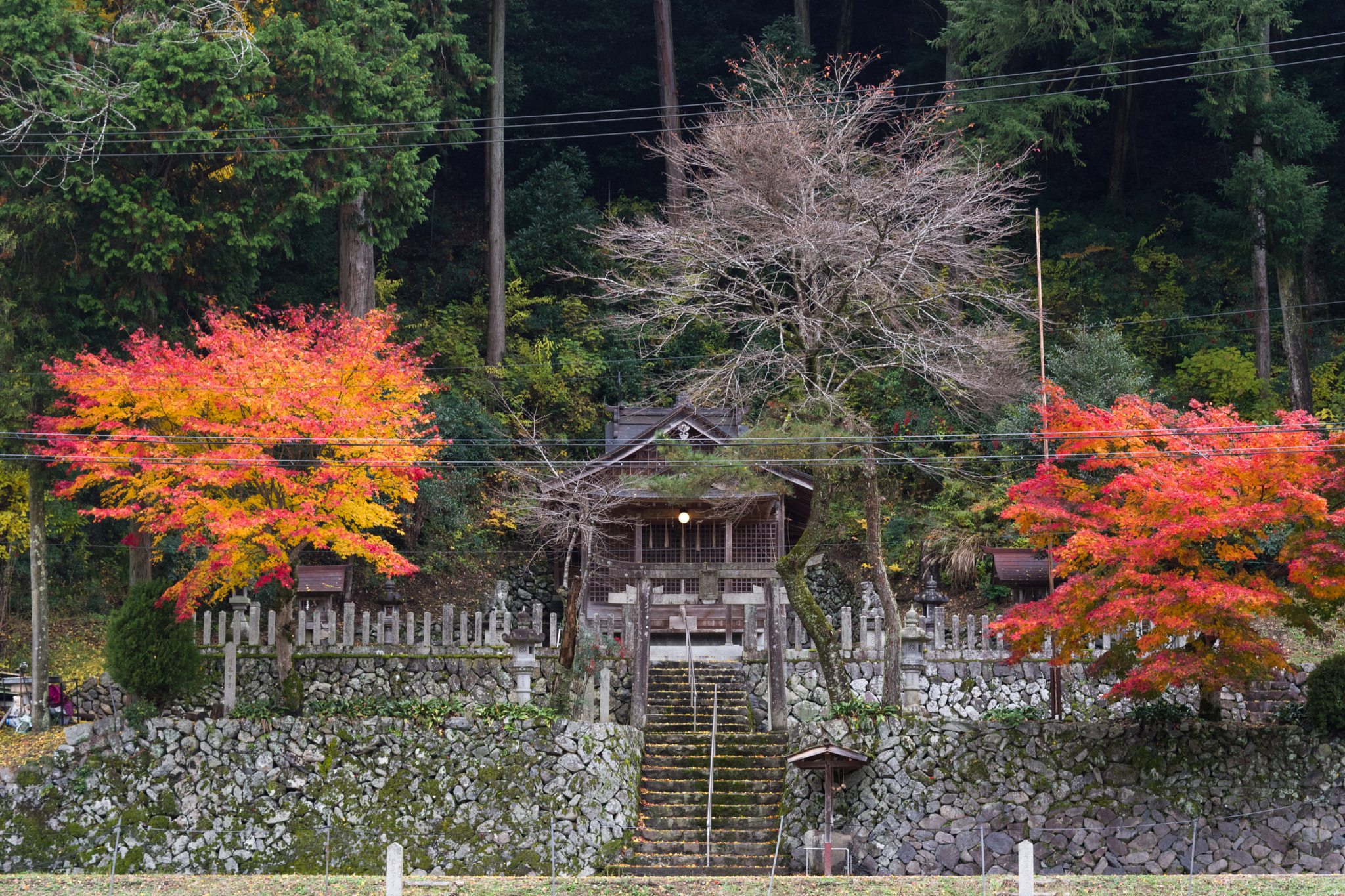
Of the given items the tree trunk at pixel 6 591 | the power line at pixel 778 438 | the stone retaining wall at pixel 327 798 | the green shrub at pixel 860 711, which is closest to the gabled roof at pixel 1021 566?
the power line at pixel 778 438

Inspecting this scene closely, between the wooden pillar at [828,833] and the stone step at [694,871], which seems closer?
the wooden pillar at [828,833]

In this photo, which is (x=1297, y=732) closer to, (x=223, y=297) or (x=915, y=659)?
(x=915, y=659)

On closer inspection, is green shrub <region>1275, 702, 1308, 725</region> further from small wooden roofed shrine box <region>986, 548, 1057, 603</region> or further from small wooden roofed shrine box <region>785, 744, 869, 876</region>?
small wooden roofed shrine box <region>986, 548, 1057, 603</region>

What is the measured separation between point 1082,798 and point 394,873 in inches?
364

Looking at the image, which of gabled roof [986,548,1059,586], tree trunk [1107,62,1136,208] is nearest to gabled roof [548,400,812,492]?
gabled roof [986,548,1059,586]

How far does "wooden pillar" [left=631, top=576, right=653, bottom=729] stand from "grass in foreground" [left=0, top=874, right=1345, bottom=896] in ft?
15.6

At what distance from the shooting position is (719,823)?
16.7m

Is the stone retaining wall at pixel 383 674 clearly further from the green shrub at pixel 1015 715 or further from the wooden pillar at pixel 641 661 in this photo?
the green shrub at pixel 1015 715

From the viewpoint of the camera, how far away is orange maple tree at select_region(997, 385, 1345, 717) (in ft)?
48.9

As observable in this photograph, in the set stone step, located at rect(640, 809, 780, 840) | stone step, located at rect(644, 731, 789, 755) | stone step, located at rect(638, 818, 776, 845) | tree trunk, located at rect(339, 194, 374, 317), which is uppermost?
tree trunk, located at rect(339, 194, 374, 317)

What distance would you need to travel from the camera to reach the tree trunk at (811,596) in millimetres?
17469

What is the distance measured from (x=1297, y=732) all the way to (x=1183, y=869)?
2.43 m

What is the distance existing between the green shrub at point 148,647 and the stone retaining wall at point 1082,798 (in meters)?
9.09

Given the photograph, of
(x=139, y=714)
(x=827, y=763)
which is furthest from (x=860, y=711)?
(x=139, y=714)
